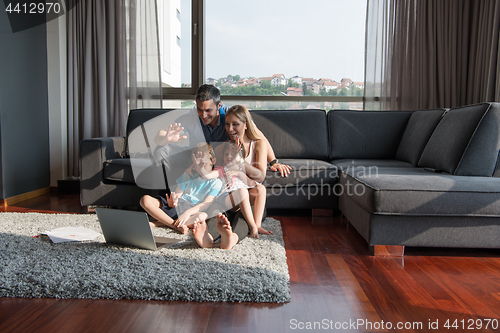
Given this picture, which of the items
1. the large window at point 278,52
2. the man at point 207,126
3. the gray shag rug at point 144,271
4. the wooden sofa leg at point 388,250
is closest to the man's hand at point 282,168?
the man at point 207,126

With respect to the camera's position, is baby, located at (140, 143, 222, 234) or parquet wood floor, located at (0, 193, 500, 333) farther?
baby, located at (140, 143, 222, 234)

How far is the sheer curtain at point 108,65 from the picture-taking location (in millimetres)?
3744

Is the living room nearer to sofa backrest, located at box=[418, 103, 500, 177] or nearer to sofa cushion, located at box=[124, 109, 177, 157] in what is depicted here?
sofa backrest, located at box=[418, 103, 500, 177]

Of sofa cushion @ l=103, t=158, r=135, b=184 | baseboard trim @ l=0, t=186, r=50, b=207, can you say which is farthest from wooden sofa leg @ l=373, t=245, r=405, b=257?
baseboard trim @ l=0, t=186, r=50, b=207

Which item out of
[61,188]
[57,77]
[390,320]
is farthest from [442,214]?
[57,77]

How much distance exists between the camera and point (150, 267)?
1.58 metres

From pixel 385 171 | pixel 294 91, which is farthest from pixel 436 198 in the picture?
pixel 294 91

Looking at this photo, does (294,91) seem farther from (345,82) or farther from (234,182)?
(234,182)

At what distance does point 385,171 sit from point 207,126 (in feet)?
4.12

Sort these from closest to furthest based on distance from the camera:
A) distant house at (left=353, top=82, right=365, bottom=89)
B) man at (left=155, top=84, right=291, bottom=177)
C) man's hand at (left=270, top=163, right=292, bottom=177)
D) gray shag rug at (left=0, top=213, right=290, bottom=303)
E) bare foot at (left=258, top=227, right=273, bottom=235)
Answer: gray shag rug at (left=0, top=213, right=290, bottom=303) → bare foot at (left=258, top=227, right=273, bottom=235) → man at (left=155, top=84, right=291, bottom=177) → man's hand at (left=270, top=163, right=292, bottom=177) → distant house at (left=353, top=82, right=365, bottom=89)

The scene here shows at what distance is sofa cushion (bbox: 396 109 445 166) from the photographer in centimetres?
268

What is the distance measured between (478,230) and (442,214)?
23 centimetres

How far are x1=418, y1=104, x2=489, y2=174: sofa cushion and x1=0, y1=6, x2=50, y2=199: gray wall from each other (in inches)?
137

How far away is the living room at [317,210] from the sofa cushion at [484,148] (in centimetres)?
47
